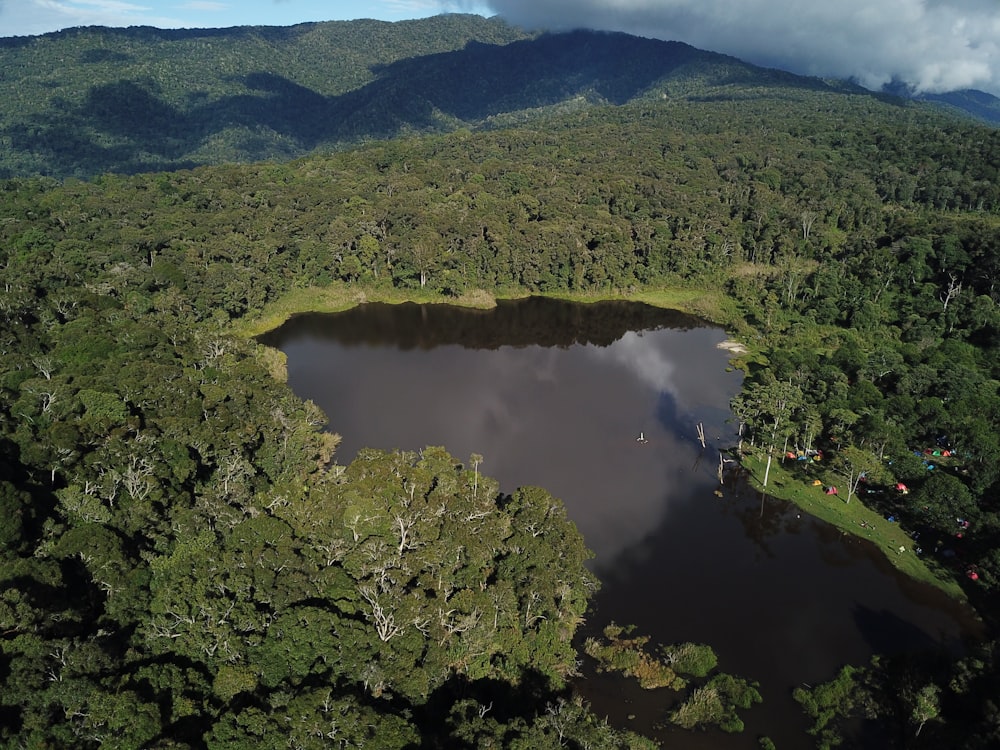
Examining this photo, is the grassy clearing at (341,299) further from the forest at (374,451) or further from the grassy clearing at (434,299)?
the forest at (374,451)

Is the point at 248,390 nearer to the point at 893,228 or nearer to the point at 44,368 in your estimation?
the point at 44,368

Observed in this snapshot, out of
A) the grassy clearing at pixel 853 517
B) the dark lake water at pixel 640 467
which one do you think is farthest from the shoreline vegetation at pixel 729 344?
the dark lake water at pixel 640 467

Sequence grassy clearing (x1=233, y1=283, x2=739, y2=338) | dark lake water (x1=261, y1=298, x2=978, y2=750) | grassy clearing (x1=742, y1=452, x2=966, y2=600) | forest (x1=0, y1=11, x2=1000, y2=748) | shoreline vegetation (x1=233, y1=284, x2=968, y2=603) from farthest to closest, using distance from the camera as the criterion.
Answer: grassy clearing (x1=233, y1=283, x2=739, y2=338), shoreline vegetation (x1=233, y1=284, x2=968, y2=603), grassy clearing (x1=742, y1=452, x2=966, y2=600), dark lake water (x1=261, y1=298, x2=978, y2=750), forest (x1=0, y1=11, x2=1000, y2=748)

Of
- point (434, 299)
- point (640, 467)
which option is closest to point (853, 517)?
point (640, 467)

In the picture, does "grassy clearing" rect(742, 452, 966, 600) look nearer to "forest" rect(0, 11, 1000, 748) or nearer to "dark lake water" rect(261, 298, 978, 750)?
"dark lake water" rect(261, 298, 978, 750)

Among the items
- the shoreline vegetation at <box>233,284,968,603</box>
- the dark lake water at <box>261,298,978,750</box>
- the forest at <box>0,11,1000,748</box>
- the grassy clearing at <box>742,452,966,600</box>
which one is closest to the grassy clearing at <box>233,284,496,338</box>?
the shoreline vegetation at <box>233,284,968,603</box>
